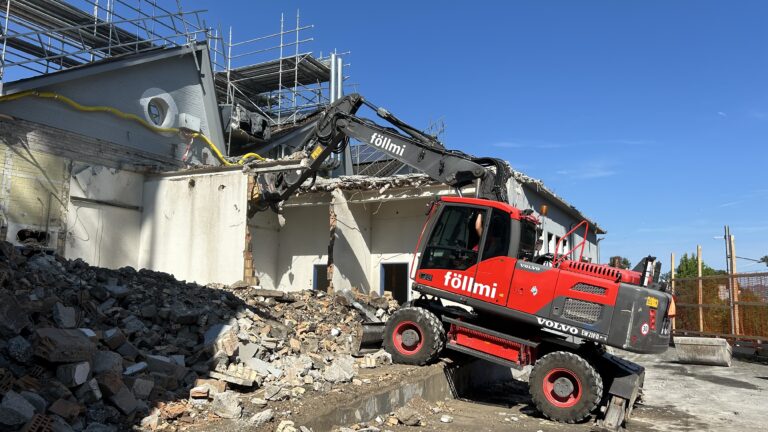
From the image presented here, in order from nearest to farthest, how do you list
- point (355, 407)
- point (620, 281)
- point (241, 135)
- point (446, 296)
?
1. point (355, 407)
2. point (620, 281)
3. point (446, 296)
4. point (241, 135)

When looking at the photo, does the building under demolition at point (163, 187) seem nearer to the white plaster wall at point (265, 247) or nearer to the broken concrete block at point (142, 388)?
the white plaster wall at point (265, 247)

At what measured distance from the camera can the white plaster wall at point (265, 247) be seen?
17150mm

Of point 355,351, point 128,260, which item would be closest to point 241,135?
point 128,260

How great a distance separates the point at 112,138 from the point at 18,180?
9.18 feet

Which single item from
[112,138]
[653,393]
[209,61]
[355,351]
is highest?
[209,61]

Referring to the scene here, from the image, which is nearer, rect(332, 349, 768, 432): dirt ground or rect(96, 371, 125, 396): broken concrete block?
rect(96, 371, 125, 396): broken concrete block

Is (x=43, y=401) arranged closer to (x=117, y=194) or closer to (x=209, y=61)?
(x=117, y=194)

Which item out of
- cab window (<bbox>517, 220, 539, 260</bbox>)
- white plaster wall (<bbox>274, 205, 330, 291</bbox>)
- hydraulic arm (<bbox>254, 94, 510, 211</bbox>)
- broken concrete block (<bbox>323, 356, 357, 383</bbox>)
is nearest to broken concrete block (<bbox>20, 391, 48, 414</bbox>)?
broken concrete block (<bbox>323, 356, 357, 383</bbox>)

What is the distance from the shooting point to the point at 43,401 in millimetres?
4523

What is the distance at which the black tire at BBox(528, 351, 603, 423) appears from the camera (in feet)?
25.3

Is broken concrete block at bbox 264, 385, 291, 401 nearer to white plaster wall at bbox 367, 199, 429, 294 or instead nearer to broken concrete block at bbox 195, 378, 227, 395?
broken concrete block at bbox 195, 378, 227, 395

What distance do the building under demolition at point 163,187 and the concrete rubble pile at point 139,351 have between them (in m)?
5.53

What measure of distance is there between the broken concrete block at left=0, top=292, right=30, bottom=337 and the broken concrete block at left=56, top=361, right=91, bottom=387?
2.44 feet

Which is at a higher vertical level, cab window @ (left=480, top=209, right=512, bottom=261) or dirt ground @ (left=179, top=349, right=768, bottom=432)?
cab window @ (left=480, top=209, right=512, bottom=261)
